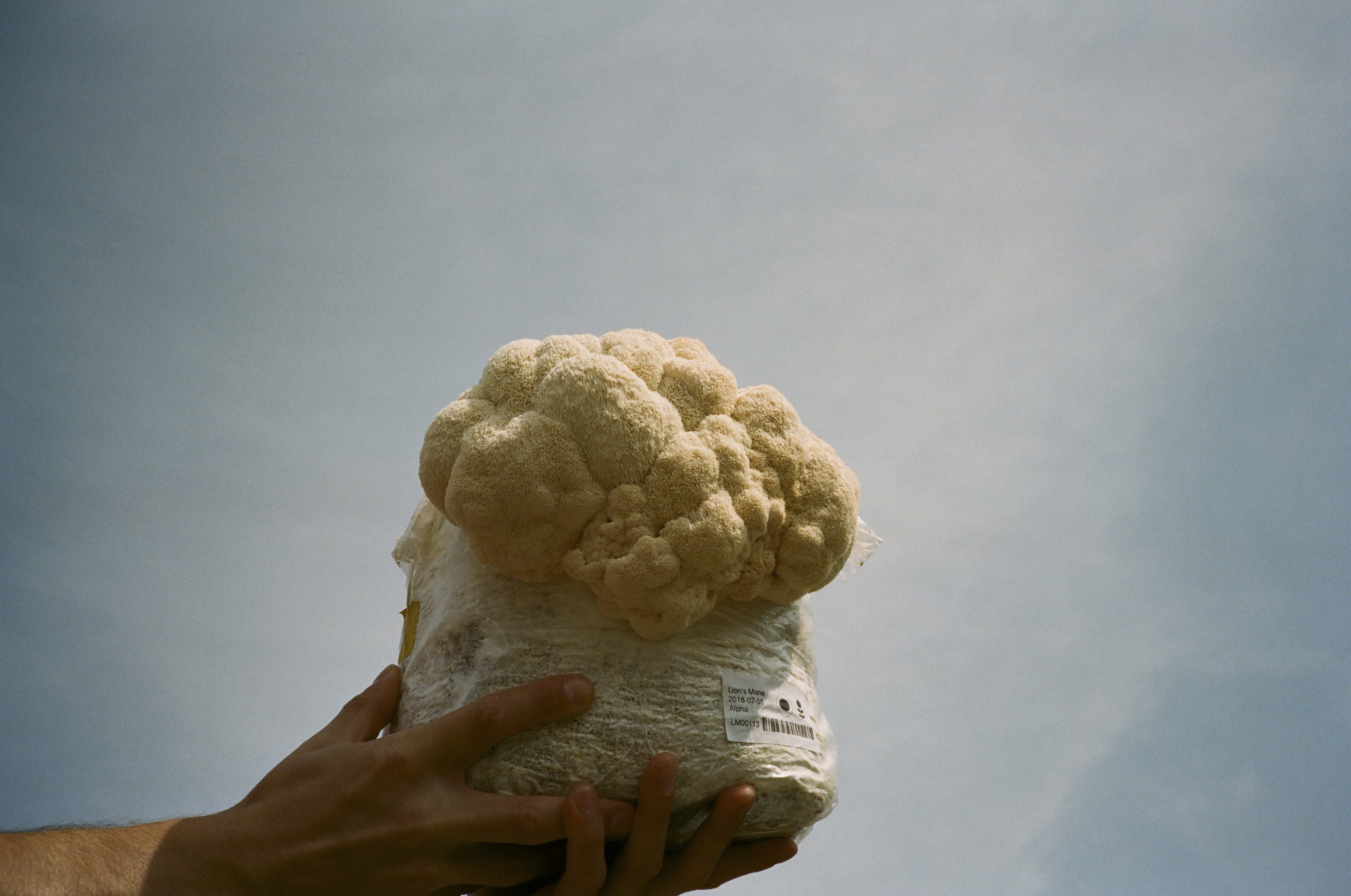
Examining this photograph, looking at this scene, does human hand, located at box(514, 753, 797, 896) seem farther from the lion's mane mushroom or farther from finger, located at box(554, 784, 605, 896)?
the lion's mane mushroom

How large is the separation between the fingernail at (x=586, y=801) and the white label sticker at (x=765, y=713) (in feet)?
0.77

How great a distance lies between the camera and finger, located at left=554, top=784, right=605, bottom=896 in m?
1.45

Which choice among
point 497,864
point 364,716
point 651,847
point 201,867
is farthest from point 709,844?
point 201,867

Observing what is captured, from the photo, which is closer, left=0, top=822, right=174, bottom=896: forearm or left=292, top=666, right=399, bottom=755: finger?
left=0, top=822, right=174, bottom=896: forearm

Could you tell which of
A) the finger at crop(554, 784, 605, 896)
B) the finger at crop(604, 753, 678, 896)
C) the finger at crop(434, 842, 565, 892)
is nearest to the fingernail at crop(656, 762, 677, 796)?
the finger at crop(604, 753, 678, 896)

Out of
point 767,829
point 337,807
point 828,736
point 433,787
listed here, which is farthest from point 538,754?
point 828,736

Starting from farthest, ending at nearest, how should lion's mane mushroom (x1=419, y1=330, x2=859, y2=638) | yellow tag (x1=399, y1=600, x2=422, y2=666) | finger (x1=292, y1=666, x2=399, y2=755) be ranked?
1. yellow tag (x1=399, y1=600, x2=422, y2=666)
2. finger (x1=292, y1=666, x2=399, y2=755)
3. lion's mane mushroom (x1=419, y1=330, x2=859, y2=638)

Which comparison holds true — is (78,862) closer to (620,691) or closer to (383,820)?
(383,820)

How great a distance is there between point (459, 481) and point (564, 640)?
31 cm

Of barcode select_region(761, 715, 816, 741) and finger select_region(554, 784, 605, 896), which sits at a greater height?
barcode select_region(761, 715, 816, 741)

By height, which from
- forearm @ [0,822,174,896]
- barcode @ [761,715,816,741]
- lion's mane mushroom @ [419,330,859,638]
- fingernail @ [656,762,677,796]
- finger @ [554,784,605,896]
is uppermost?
lion's mane mushroom @ [419,330,859,638]

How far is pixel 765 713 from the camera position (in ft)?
5.23

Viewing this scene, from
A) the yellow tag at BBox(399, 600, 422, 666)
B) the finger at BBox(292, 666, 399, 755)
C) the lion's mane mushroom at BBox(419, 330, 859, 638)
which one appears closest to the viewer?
the lion's mane mushroom at BBox(419, 330, 859, 638)

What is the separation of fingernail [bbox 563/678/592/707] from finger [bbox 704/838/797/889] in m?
0.44
